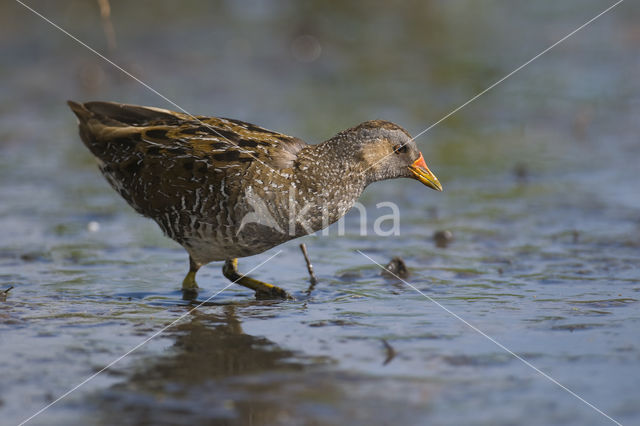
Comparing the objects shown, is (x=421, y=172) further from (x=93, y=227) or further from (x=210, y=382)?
(x=93, y=227)

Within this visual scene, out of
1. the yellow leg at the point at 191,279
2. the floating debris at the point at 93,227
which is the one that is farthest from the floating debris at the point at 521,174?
the floating debris at the point at 93,227

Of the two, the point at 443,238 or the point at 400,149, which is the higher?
the point at 400,149

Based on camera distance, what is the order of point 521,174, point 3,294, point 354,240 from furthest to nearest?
point 521,174 → point 354,240 → point 3,294

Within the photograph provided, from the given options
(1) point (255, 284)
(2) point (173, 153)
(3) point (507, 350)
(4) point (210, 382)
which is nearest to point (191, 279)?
(1) point (255, 284)

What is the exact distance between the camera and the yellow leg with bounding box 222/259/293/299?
6.19m

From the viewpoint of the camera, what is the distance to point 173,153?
6.19m

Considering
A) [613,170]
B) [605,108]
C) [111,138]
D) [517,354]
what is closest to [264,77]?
[605,108]

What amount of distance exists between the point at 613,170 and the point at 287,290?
15.1 ft

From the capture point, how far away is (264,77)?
43.0 ft

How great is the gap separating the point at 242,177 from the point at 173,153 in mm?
574

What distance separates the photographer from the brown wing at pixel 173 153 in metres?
6.03

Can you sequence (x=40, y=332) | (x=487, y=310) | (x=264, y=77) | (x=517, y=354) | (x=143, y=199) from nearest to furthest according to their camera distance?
(x=517, y=354) < (x=40, y=332) < (x=487, y=310) < (x=143, y=199) < (x=264, y=77)

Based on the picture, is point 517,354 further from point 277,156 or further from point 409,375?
point 277,156

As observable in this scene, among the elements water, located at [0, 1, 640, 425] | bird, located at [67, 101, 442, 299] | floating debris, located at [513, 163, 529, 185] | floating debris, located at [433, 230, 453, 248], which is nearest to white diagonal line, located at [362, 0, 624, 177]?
water, located at [0, 1, 640, 425]
